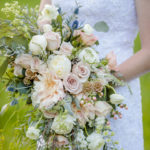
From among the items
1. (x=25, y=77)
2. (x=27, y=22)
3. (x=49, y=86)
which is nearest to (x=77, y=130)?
(x=49, y=86)

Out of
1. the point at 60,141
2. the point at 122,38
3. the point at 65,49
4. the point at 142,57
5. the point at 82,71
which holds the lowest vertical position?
the point at 60,141

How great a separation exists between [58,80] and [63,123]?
0.20m

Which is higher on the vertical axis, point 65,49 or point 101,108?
point 65,49

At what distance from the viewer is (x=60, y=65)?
3.39ft

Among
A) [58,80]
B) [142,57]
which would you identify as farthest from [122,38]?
[58,80]

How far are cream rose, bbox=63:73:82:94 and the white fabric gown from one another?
518 mm

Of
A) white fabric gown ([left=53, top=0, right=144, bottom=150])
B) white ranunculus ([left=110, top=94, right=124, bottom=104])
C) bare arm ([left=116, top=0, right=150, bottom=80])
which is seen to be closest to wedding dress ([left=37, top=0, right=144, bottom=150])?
white fabric gown ([left=53, top=0, right=144, bottom=150])

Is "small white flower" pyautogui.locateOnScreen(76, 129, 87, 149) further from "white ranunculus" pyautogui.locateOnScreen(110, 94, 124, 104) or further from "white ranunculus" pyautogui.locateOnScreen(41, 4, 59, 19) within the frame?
"white ranunculus" pyautogui.locateOnScreen(41, 4, 59, 19)

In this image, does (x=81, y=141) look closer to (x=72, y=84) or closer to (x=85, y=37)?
(x=72, y=84)

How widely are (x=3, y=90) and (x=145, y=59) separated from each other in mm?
849

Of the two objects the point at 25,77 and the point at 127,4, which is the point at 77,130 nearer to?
the point at 25,77

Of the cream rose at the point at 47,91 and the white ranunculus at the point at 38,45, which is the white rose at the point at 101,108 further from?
the white ranunculus at the point at 38,45

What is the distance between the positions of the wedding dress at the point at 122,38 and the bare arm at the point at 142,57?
0.18 metres

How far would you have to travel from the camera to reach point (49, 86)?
106 centimetres
